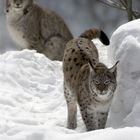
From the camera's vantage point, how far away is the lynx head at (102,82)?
25.0 ft

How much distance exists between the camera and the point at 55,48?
12.8 meters

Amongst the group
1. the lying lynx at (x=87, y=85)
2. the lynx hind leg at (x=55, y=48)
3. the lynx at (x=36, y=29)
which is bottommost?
the lynx hind leg at (x=55, y=48)

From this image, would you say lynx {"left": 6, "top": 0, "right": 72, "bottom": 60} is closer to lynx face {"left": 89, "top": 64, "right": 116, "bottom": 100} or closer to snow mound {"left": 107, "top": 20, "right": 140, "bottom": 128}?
snow mound {"left": 107, "top": 20, "right": 140, "bottom": 128}

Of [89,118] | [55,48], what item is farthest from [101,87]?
[55,48]

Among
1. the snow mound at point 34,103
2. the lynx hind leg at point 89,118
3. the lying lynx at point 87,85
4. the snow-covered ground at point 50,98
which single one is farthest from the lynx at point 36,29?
the lynx hind leg at point 89,118

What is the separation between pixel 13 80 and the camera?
10016mm

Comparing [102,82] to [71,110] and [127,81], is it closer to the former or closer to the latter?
[127,81]

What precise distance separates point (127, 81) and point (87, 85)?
0.46m

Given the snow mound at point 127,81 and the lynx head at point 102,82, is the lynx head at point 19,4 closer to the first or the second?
the snow mound at point 127,81

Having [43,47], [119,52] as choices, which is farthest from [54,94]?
[43,47]

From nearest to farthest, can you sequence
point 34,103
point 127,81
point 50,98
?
point 127,81 < point 34,103 < point 50,98

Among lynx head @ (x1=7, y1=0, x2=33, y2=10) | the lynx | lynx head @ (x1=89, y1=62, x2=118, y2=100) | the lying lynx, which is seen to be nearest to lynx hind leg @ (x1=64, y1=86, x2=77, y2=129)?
the lying lynx

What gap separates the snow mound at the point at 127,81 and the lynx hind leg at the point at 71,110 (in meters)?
0.49

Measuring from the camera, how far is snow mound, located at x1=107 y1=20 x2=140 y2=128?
7559mm
